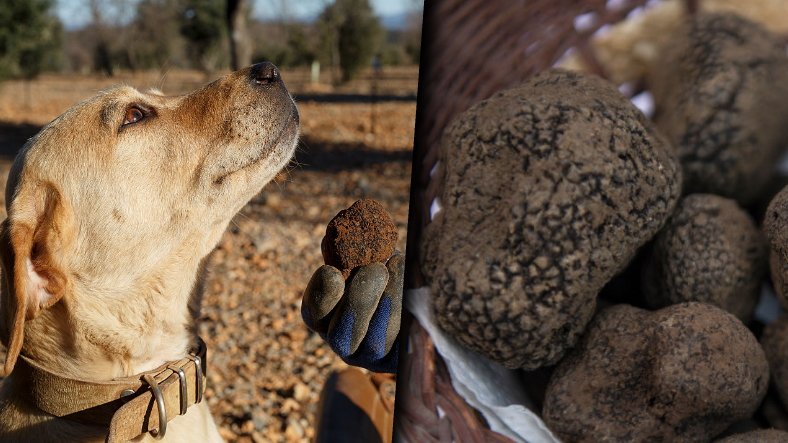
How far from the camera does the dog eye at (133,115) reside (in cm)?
197

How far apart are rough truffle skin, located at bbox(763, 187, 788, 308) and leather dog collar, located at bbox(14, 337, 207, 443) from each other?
134 centimetres

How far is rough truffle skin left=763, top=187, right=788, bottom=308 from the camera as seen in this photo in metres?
0.85

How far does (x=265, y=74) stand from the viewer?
2.04m

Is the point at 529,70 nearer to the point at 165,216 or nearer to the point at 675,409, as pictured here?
the point at 675,409

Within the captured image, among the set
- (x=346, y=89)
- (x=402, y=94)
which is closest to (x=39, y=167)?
(x=402, y=94)

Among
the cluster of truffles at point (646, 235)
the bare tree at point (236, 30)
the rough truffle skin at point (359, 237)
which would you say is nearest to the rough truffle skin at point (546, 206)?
the cluster of truffles at point (646, 235)

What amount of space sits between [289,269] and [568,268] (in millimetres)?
4892

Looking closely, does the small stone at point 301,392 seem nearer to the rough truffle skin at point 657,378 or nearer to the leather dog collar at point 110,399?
the leather dog collar at point 110,399

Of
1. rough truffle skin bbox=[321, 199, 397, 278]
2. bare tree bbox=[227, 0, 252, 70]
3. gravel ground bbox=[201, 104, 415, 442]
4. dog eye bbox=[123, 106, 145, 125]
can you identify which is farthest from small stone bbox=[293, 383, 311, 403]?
bare tree bbox=[227, 0, 252, 70]

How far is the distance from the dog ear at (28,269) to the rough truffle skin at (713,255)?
4.09ft

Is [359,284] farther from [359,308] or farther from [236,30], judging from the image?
[236,30]

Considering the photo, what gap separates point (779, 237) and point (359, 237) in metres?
0.62

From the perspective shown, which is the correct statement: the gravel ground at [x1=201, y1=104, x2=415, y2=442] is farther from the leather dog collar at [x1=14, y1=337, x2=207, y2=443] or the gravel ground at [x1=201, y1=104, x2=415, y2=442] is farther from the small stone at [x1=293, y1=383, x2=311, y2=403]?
the leather dog collar at [x1=14, y1=337, x2=207, y2=443]

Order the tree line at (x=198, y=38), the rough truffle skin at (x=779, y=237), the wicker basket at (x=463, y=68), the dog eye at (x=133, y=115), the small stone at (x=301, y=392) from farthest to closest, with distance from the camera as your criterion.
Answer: the tree line at (x=198, y=38) < the small stone at (x=301, y=392) < the dog eye at (x=133, y=115) < the wicker basket at (x=463, y=68) < the rough truffle skin at (x=779, y=237)
